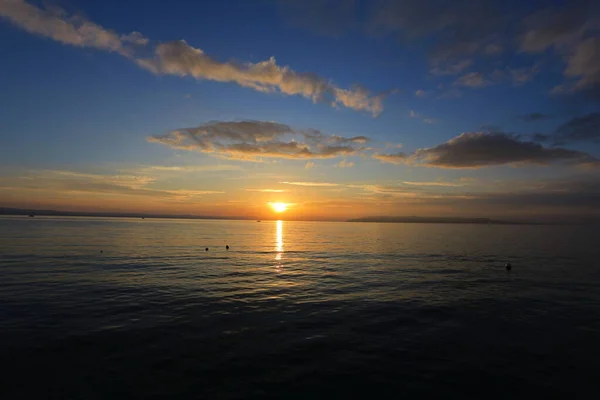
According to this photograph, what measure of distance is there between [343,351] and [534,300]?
893 inches

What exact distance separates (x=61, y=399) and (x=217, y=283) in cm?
2295

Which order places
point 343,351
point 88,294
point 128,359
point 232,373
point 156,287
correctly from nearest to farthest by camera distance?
point 232,373 → point 128,359 → point 343,351 → point 88,294 → point 156,287

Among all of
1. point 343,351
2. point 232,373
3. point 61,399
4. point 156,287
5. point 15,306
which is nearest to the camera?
point 61,399

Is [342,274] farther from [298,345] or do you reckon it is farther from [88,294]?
[88,294]

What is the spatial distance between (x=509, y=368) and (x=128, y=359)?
19.1 meters

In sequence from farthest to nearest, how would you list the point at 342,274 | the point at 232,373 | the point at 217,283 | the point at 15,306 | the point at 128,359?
the point at 342,274, the point at 217,283, the point at 15,306, the point at 128,359, the point at 232,373

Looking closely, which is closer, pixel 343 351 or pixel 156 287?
pixel 343 351

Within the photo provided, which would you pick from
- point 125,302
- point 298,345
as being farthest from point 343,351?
point 125,302

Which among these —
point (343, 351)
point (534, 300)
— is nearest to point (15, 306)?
point (343, 351)

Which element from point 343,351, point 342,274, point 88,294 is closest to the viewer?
point 343,351

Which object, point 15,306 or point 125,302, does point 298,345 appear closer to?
point 125,302

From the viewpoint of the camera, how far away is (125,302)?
26781mm

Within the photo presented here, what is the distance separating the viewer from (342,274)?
42.8 metres

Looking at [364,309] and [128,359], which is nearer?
[128,359]
